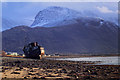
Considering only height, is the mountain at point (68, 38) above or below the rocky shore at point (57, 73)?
above

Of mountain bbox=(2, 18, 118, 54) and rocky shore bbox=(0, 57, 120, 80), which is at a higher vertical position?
mountain bbox=(2, 18, 118, 54)

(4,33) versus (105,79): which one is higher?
(4,33)

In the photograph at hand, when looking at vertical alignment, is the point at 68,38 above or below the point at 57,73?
above

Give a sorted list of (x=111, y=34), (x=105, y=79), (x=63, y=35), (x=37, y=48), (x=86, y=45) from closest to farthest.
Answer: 1. (x=105, y=79)
2. (x=37, y=48)
3. (x=86, y=45)
4. (x=63, y=35)
5. (x=111, y=34)

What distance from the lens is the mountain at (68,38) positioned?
149 metres

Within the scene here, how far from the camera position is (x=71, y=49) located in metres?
148

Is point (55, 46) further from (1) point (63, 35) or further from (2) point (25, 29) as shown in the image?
(2) point (25, 29)

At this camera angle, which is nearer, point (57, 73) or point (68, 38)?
point (57, 73)

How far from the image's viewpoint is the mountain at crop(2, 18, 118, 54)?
148625mm

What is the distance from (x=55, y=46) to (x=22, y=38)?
88.0ft

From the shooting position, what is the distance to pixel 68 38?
552 ft

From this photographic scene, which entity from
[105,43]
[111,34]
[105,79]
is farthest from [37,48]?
[111,34]

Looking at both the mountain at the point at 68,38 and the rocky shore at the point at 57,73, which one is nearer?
the rocky shore at the point at 57,73

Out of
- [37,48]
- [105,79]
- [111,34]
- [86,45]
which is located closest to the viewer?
[105,79]
